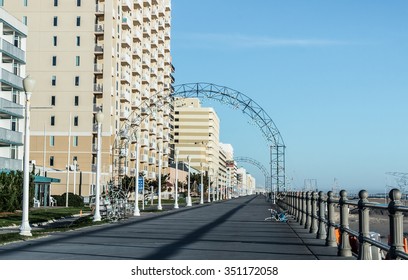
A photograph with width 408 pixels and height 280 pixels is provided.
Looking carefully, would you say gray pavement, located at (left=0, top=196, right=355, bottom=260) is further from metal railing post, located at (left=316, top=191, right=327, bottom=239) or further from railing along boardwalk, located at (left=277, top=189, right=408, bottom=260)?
railing along boardwalk, located at (left=277, top=189, right=408, bottom=260)

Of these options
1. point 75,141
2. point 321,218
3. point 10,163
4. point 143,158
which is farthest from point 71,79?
point 321,218

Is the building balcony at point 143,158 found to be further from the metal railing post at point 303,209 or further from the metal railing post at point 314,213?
the metal railing post at point 314,213

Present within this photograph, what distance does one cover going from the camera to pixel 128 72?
105 metres

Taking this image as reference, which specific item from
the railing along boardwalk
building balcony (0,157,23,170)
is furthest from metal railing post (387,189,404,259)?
building balcony (0,157,23,170)

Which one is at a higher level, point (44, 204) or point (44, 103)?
point (44, 103)

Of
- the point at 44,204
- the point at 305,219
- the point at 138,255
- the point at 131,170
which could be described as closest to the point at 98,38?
the point at 131,170

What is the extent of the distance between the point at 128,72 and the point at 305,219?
81523mm

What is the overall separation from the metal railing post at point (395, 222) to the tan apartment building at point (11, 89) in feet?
183

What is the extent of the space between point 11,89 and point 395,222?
6074 cm

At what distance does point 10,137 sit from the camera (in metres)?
63.7

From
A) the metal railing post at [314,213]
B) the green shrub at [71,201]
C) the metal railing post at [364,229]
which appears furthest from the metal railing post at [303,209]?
the green shrub at [71,201]

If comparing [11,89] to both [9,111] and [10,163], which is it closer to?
[9,111]

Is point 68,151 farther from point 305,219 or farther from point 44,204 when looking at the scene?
point 305,219
